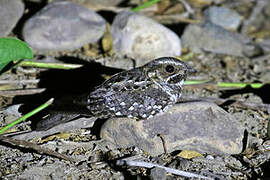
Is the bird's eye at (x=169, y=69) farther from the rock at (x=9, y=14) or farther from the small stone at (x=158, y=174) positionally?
the rock at (x=9, y=14)

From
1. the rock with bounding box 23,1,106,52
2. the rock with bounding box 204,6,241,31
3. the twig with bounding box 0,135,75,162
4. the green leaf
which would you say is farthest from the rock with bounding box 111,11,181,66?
the twig with bounding box 0,135,75,162

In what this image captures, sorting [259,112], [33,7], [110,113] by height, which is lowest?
[259,112]

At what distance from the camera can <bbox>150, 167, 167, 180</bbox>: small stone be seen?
303 centimetres

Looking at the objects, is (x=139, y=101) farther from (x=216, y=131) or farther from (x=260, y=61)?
(x=260, y=61)

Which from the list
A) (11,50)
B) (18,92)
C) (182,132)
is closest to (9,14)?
(18,92)

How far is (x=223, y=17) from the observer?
21.5 feet

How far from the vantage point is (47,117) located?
3500 mm

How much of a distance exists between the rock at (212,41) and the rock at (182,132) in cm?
235

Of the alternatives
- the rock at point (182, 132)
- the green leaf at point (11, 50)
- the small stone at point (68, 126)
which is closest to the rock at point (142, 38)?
the small stone at point (68, 126)

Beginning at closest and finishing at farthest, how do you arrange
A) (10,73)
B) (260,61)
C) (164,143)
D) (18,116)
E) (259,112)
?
(164,143) < (18,116) < (259,112) < (10,73) < (260,61)

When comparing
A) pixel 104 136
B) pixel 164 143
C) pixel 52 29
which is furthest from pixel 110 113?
pixel 52 29

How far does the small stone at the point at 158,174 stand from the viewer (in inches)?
119

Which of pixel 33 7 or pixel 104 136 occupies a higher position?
pixel 33 7

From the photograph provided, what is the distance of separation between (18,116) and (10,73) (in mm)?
878
